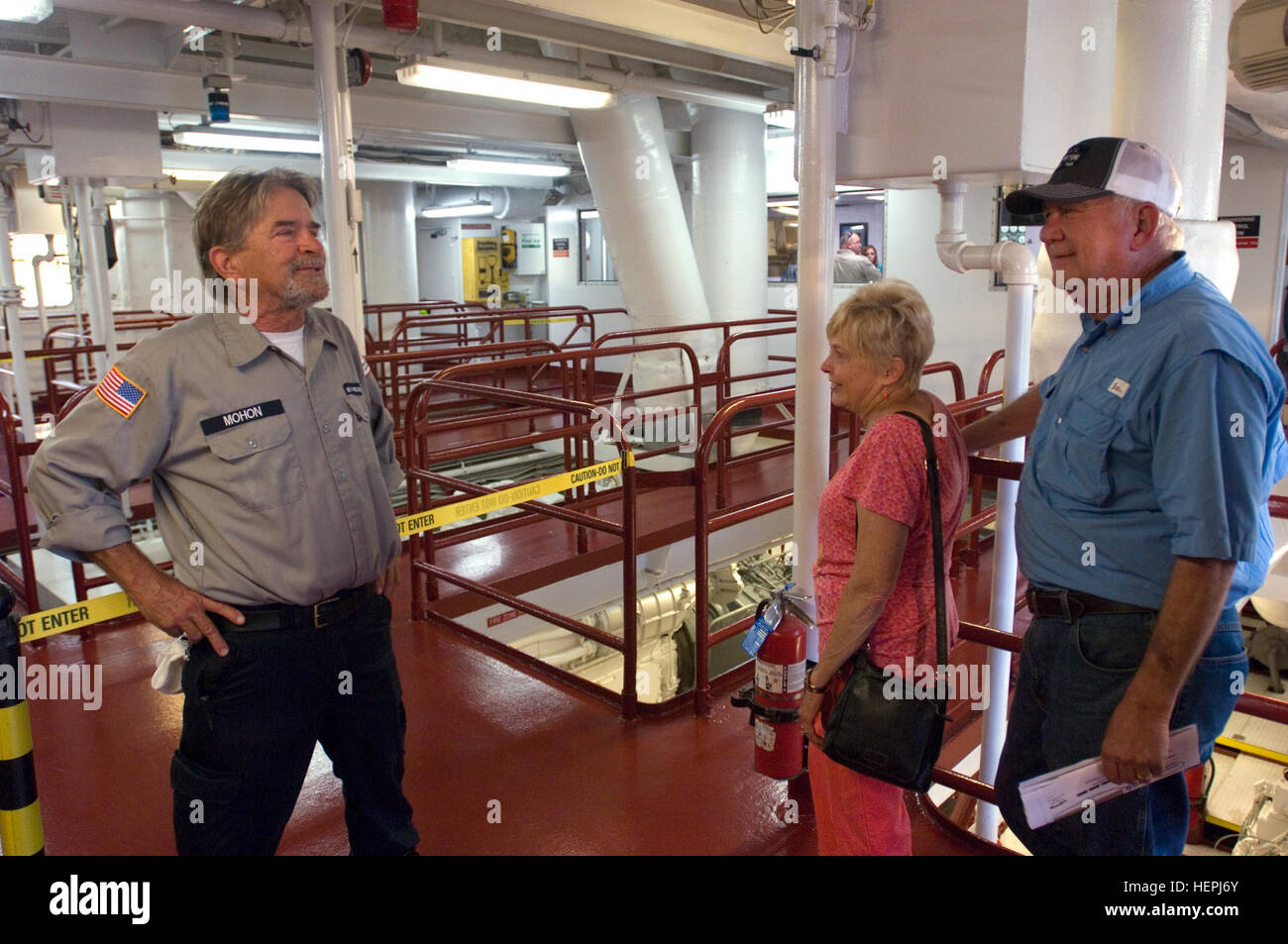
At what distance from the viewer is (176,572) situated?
194 centimetres

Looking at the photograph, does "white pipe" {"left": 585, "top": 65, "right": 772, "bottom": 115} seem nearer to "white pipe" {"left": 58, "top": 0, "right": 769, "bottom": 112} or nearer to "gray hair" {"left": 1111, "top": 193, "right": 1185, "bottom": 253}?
"white pipe" {"left": 58, "top": 0, "right": 769, "bottom": 112}

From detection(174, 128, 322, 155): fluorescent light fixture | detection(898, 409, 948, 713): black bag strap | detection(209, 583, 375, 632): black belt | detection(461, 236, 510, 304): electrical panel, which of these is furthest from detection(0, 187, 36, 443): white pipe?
detection(461, 236, 510, 304): electrical panel

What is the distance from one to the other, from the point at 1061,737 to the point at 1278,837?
3.98m

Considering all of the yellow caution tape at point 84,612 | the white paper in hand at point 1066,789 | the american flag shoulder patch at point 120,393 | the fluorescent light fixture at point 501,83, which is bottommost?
the white paper in hand at point 1066,789

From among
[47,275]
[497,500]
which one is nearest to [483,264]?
[47,275]

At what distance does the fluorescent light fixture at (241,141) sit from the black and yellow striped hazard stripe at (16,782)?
21.3 ft

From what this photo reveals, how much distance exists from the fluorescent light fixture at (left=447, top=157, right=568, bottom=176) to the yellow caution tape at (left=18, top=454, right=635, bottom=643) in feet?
29.2

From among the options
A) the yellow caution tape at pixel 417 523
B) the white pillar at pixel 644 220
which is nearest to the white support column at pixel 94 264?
the white pillar at pixel 644 220

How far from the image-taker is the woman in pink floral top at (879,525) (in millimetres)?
1738

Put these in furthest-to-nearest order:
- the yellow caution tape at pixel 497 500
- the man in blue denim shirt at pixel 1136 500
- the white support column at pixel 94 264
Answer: the white support column at pixel 94 264 < the yellow caution tape at pixel 497 500 < the man in blue denim shirt at pixel 1136 500

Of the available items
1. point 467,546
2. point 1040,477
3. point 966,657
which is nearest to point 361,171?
point 467,546

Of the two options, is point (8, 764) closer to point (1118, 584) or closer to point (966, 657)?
point (1118, 584)

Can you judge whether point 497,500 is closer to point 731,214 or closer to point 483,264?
point 731,214

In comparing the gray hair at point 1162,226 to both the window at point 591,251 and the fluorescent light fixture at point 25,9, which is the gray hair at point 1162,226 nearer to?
the fluorescent light fixture at point 25,9
